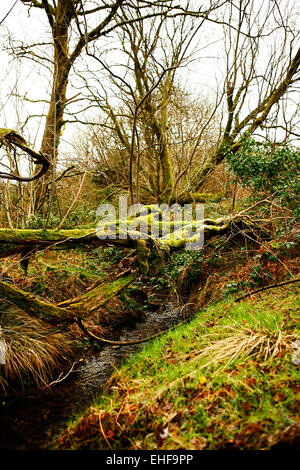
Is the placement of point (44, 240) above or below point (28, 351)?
above

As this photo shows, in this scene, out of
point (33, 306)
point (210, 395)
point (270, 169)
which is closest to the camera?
point (210, 395)

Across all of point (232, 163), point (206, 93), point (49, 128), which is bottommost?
point (232, 163)

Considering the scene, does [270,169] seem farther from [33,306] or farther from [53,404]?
[53,404]

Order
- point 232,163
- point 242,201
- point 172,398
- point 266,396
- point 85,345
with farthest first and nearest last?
1. point 242,201
2. point 232,163
3. point 85,345
4. point 172,398
5. point 266,396

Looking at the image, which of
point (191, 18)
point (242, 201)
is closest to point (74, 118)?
point (191, 18)

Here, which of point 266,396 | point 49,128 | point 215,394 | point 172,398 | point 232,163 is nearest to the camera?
point 266,396

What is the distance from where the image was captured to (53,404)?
9.54 feet

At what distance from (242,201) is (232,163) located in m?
1.17

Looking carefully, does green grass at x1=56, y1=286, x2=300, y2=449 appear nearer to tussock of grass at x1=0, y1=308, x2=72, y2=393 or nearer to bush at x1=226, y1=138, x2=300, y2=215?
tussock of grass at x1=0, y1=308, x2=72, y2=393

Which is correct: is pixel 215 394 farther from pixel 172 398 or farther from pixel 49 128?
pixel 49 128

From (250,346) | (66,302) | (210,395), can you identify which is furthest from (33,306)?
(250,346)

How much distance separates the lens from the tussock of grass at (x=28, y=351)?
3160mm

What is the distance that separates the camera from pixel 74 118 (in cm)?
749

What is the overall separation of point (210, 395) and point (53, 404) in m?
1.90
